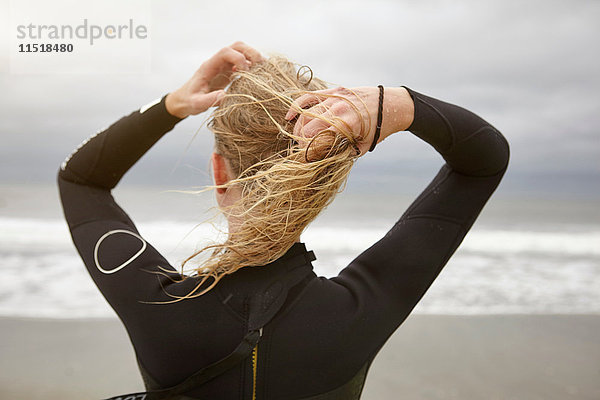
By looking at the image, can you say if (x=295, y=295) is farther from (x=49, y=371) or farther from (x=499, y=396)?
(x=49, y=371)

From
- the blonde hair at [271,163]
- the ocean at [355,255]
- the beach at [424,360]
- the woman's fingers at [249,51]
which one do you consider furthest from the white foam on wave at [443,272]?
the blonde hair at [271,163]

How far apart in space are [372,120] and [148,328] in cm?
65

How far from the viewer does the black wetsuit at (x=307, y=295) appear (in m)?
0.94

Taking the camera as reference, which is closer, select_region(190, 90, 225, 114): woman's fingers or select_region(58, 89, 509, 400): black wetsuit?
select_region(58, 89, 509, 400): black wetsuit

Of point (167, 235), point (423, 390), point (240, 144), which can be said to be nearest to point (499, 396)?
point (423, 390)

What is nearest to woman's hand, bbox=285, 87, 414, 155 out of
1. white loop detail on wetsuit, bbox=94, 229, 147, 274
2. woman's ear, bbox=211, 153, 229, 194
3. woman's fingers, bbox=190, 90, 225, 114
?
woman's ear, bbox=211, 153, 229, 194

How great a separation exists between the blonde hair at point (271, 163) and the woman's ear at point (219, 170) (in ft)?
0.06

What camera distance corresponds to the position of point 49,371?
356 centimetres

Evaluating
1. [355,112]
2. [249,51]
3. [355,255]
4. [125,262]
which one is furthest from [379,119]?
[355,255]

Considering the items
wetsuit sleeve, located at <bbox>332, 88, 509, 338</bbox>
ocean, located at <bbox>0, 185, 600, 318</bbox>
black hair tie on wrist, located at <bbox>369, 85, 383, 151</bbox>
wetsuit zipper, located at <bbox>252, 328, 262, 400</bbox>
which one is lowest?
ocean, located at <bbox>0, 185, 600, 318</bbox>

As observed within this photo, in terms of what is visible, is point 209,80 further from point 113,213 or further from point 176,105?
point 113,213

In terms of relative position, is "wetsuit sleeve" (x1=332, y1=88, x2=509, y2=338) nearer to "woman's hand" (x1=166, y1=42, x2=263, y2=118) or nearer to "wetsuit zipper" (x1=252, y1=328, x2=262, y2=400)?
"wetsuit zipper" (x1=252, y1=328, x2=262, y2=400)

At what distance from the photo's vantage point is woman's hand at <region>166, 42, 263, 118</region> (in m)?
1.23

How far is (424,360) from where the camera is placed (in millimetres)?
3871
